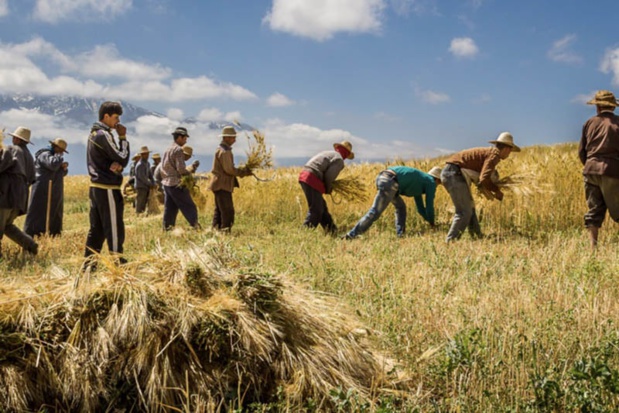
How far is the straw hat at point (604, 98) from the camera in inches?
285

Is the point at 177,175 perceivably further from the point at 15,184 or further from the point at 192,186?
the point at 15,184

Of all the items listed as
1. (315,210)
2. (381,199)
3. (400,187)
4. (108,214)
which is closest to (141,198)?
(315,210)

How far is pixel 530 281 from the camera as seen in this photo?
5.18 metres

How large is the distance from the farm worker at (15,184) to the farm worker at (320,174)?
4.10 m

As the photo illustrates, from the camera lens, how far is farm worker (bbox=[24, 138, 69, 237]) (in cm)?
988

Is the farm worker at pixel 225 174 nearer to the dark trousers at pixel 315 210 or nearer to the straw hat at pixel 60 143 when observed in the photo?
the dark trousers at pixel 315 210

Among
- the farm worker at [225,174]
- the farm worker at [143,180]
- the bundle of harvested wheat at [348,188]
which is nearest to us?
the farm worker at [225,174]

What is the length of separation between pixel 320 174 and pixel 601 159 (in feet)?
13.6

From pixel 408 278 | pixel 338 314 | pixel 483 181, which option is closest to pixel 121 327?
pixel 338 314

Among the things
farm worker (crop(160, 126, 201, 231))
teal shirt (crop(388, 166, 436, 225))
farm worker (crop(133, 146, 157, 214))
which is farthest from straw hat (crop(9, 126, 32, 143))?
farm worker (crop(133, 146, 157, 214))

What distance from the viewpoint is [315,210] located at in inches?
373

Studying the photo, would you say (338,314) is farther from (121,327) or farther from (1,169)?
(1,169)

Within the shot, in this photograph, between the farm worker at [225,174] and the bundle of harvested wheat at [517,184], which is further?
the farm worker at [225,174]

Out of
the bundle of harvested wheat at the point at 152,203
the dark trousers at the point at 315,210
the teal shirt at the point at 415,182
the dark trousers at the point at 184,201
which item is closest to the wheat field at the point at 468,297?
the dark trousers at the point at 315,210
